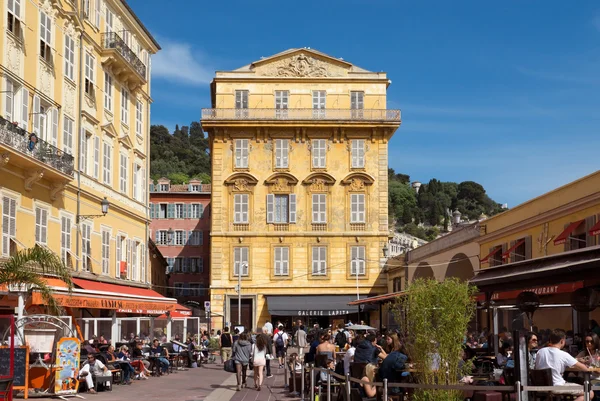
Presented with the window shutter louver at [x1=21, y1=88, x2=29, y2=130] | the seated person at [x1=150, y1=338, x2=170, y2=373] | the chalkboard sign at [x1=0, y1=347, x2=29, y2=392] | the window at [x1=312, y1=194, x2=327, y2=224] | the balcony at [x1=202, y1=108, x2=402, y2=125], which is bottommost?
the seated person at [x1=150, y1=338, x2=170, y2=373]

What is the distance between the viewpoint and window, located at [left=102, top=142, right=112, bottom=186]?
3328 cm

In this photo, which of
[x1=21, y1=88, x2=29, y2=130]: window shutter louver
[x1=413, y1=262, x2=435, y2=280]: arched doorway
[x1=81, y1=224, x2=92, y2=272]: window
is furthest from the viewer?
[x1=413, y1=262, x2=435, y2=280]: arched doorway

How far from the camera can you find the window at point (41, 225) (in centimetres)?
2667

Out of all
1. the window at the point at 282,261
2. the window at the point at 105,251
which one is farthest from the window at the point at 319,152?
the window at the point at 105,251

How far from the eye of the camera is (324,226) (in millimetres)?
53000

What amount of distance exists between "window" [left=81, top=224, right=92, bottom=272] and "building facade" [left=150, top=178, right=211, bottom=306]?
35.6 meters

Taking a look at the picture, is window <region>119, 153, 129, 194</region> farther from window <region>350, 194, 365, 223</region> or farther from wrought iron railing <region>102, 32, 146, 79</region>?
window <region>350, 194, 365, 223</region>

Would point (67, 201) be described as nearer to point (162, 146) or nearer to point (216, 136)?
point (216, 136)

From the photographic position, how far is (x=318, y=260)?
52.9 m

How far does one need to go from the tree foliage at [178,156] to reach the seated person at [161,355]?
242ft

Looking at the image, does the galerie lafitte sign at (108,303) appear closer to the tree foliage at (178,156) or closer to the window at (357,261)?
the window at (357,261)

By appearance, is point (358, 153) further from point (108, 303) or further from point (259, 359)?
point (259, 359)

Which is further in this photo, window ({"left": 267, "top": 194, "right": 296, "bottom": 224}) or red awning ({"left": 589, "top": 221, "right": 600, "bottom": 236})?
window ({"left": 267, "top": 194, "right": 296, "bottom": 224})

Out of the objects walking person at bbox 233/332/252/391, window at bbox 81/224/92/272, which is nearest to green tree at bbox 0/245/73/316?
walking person at bbox 233/332/252/391
